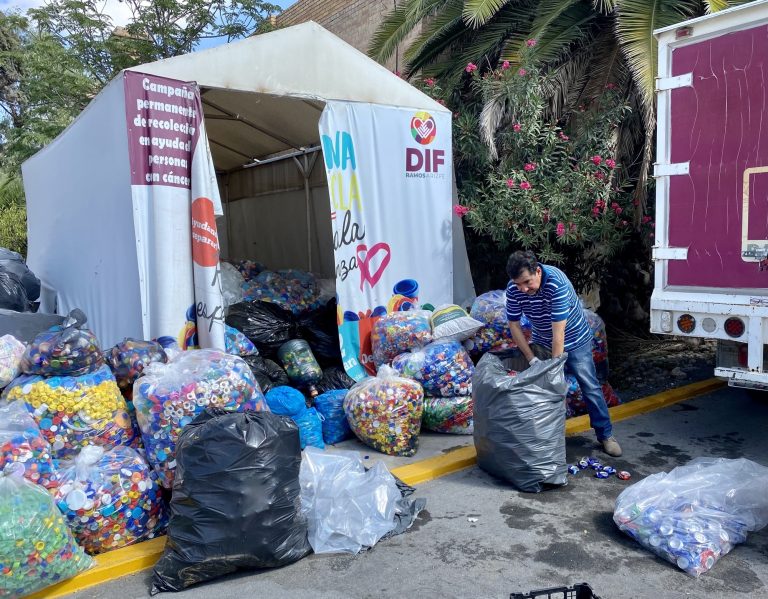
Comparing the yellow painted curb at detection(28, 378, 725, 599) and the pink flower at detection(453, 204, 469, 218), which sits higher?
the pink flower at detection(453, 204, 469, 218)

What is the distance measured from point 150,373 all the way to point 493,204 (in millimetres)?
3930

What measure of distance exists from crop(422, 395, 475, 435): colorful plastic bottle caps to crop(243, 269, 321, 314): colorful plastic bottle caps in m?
2.20

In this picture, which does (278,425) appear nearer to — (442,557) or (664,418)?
(442,557)

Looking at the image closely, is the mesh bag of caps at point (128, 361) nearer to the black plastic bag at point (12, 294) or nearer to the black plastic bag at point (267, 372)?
the black plastic bag at point (267, 372)

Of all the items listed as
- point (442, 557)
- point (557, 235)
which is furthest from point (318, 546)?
point (557, 235)

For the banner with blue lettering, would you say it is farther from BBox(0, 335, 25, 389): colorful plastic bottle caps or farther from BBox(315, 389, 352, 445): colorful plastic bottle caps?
BBox(0, 335, 25, 389): colorful plastic bottle caps

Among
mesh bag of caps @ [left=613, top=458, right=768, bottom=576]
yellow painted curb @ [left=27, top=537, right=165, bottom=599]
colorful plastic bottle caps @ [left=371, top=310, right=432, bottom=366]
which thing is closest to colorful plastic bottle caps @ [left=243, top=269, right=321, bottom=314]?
colorful plastic bottle caps @ [left=371, top=310, right=432, bottom=366]

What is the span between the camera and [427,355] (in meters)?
4.93

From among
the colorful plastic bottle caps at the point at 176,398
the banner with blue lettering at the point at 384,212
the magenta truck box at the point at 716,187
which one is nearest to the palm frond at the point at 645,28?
the magenta truck box at the point at 716,187

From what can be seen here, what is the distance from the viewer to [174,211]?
4867 millimetres

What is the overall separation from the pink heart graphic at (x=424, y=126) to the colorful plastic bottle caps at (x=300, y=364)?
239 centimetres

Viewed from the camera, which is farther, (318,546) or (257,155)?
(257,155)

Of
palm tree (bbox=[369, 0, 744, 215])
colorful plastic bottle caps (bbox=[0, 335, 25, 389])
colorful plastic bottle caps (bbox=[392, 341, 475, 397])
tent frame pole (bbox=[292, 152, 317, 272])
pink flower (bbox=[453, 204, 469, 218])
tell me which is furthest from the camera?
tent frame pole (bbox=[292, 152, 317, 272])

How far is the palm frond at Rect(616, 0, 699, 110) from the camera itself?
5941 millimetres
